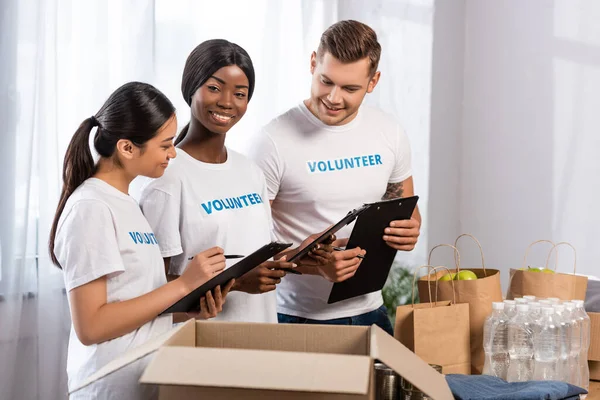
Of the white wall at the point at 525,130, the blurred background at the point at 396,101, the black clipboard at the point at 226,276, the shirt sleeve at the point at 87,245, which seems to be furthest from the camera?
the white wall at the point at 525,130

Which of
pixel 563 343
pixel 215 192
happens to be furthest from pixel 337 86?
pixel 563 343

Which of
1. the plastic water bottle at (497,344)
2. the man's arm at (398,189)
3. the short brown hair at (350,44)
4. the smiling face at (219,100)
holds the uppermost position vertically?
the short brown hair at (350,44)

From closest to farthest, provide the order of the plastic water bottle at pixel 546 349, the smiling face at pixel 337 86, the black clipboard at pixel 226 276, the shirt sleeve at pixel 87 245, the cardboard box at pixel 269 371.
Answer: the cardboard box at pixel 269 371 → the shirt sleeve at pixel 87 245 → the black clipboard at pixel 226 276 → the plastic water bottle at pixel 546 349 → the smiling face at pixel 337 86

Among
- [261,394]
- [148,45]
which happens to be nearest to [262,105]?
[148,45]

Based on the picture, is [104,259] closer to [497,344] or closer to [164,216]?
[164,216]

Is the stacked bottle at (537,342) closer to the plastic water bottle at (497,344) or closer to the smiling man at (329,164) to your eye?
the plastic water bottle at (497,344)

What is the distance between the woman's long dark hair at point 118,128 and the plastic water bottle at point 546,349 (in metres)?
0.92

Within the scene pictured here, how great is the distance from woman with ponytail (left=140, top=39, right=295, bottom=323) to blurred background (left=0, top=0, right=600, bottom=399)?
2.90ft

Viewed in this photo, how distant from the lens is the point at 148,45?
9.20 feet

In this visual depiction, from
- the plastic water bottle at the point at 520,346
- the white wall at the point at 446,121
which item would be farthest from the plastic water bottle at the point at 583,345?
the white wall at the point at 446,121

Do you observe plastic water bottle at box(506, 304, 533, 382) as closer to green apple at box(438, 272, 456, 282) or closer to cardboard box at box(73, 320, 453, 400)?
green apple at box(438, 272, 456, 282)

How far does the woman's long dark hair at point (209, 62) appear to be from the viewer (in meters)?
1.73

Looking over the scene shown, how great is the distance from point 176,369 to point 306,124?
4.25 feet

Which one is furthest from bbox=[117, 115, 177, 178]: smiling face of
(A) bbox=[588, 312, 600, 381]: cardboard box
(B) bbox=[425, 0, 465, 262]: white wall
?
(B) bbox=[425, 0, 465, 262]: white wall
